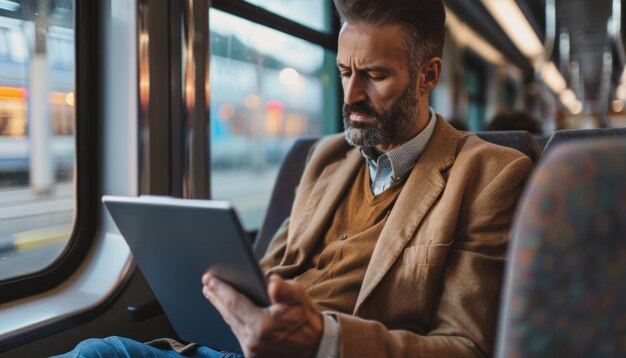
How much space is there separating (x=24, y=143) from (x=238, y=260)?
121 cm

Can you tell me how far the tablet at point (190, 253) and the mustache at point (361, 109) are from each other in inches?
24.4

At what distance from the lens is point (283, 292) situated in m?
1.00

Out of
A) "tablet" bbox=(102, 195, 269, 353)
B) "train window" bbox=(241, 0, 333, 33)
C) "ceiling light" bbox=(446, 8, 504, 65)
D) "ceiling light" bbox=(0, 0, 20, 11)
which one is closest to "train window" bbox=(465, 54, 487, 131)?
"ceiling light" bbox=(446, 8, 504, 65)

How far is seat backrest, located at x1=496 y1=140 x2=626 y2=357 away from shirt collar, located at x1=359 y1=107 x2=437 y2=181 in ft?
2.79

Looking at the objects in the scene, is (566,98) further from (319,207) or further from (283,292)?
(283,292)

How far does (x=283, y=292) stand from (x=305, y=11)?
7.24 feet

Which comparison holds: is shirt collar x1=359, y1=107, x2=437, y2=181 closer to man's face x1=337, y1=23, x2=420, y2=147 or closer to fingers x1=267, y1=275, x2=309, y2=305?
man's face x1=337, y1=23, x2=420, y2=147

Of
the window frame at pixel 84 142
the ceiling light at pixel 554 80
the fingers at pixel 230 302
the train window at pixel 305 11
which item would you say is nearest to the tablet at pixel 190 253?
the fingers at pixel 230 302

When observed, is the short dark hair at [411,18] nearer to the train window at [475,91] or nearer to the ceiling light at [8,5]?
the ceiling light at [8,5]

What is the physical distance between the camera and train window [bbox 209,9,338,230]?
264 centimetres

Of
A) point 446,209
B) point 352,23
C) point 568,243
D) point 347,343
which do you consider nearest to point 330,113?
point 352,23

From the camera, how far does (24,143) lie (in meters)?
1.92

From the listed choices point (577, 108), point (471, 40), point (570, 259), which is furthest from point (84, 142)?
point (577, 108)

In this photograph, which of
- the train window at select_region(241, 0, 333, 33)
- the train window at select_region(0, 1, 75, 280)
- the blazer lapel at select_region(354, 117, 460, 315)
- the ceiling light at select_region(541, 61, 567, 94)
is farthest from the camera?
the ceiling light at select_region(541, 61, 567, 94)
